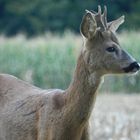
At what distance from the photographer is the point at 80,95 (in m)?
8.87

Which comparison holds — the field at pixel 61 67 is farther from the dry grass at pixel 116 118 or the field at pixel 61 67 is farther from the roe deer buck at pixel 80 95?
the roe deer buck at pixel 80 95

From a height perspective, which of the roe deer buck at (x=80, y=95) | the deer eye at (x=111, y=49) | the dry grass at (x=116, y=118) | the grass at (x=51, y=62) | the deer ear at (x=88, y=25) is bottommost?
the dry grass at (x=116, y=118)

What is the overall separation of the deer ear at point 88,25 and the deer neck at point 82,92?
0.27m

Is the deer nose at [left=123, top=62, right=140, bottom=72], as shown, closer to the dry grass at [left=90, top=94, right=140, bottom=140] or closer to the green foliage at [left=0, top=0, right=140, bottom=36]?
the dry grass at [left=90, top=94, right=140, bottom=140]

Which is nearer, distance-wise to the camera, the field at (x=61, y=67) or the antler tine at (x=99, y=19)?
the antler tine at (x=99, y=19)

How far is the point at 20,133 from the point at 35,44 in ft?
51.8

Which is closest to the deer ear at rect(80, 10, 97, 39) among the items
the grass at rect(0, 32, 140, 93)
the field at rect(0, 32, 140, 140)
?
the field at rect(0, 32, 140, 140)

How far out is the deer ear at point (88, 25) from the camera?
8648 mm

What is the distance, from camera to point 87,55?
28.9 ft

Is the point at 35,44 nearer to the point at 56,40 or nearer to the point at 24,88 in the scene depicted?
the point at 56,40

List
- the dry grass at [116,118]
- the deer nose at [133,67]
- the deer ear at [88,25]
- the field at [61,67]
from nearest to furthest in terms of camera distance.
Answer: the deer nose at [133,67] < the deer ear at [88,25] < the dry grass at [116,118] < the field at [61,67]

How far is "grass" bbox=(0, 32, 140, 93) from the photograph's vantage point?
2111cm

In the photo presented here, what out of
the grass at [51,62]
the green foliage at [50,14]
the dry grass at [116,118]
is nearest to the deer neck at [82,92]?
the dry grass at [116,118]

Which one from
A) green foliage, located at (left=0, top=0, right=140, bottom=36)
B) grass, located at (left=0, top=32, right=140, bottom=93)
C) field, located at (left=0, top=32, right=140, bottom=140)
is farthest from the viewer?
green foliage, located at (left=0, top=0, right=140, bottom=36)
